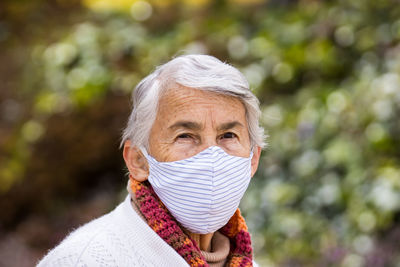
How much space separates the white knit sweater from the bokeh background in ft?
9.31

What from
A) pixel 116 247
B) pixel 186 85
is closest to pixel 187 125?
pixel 186 85

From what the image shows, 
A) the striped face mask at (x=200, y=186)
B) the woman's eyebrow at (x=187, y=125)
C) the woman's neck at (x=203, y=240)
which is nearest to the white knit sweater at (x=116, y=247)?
the striped face mask at (x=200, y=186)

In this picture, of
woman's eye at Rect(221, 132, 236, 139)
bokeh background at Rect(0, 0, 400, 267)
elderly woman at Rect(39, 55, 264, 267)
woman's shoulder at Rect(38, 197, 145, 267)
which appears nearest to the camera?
woman's shoulder at Rect(38, 197, 145, 267)

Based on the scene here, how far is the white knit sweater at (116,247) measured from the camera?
72.6 inches

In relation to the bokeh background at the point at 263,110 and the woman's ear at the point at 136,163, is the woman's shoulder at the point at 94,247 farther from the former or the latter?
the bokeh background at the point at 263,110

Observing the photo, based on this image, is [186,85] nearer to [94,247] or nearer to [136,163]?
[136,163]

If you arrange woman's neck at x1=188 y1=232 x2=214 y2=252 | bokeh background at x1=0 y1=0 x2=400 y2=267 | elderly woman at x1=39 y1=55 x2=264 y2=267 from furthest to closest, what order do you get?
1. bokeh background at x1=0 y1=0 x2=400 y2=267
2. woman's neck at x1=188 y1=232 x2=214 y2=252
3. elderly woman at x1=39 y1=55 x2=264 y2=267

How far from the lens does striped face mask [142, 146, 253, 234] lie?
199 cm

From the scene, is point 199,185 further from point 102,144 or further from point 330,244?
point 102,144

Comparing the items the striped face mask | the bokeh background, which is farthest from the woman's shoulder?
the bokeh background

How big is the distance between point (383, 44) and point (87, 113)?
3791 mm

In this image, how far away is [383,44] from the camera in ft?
19.9

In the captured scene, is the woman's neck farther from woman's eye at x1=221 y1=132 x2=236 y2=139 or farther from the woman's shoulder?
woman's eye at x1=221 y1=132 x2=236 y2=139

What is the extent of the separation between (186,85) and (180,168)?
32 cm
